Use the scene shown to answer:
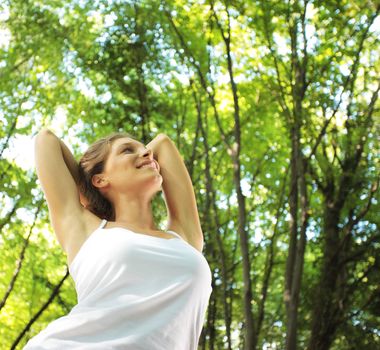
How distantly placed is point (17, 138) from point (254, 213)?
3424mm

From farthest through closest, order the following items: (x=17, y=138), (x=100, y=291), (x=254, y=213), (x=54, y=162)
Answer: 1. (x=254, y=213)
2. (x=17, y=138)
3. (x=54, y=162)
4. (x=100, y=291)

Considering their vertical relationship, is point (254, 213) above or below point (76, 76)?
below

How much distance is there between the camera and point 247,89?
7.72m

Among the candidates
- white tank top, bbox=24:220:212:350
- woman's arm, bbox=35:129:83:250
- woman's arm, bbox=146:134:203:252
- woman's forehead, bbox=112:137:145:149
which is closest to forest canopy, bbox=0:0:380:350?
woman's arm, bbox=146:134:203:252

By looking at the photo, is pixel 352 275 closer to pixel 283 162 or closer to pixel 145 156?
pixel 283 162

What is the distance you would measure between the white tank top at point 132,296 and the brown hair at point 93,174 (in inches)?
7.8

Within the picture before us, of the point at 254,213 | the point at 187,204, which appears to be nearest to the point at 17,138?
the point at 254,213

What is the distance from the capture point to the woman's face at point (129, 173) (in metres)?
2.00

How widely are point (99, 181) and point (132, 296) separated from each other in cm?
48

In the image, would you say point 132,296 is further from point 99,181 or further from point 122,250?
point 99,181

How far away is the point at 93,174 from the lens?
6.82 feet

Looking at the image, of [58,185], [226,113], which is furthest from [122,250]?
[226,113]

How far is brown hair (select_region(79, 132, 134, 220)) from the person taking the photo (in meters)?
2.06

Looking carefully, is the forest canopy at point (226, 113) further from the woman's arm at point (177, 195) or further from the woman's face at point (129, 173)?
the woman's face at point (129, 173)
